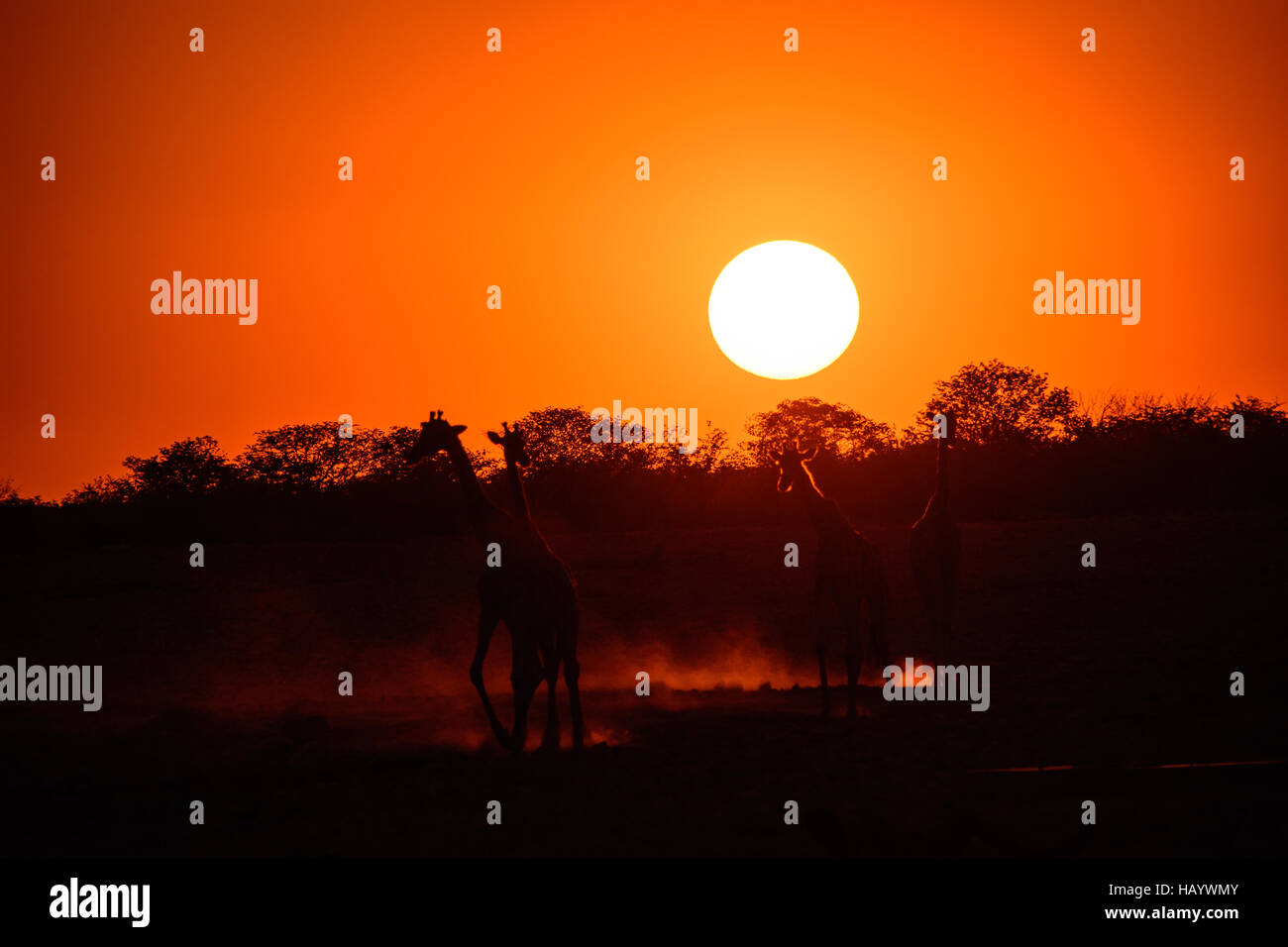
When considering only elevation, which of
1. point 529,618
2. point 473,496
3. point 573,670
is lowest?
point 573,670

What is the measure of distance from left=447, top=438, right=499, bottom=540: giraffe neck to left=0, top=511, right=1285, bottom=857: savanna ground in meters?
2.15

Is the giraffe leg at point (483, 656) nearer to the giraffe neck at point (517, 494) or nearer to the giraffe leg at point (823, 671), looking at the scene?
the giraffe neck at point (517, 494)

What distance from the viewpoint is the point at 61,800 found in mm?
10133

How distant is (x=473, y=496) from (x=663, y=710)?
3.40 meters

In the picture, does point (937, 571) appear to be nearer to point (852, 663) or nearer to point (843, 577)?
point (843, 577)

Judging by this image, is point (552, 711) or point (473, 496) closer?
point (552, 711)

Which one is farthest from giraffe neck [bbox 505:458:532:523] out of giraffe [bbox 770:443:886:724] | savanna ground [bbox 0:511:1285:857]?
giraffe [bbox 770:443:886:724]

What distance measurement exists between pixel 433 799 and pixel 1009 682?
25.8ft

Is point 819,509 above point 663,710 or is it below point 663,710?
above

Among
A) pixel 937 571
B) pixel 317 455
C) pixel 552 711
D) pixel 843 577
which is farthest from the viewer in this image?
pixel 317 455

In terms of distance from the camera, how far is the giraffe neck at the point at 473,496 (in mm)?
12461

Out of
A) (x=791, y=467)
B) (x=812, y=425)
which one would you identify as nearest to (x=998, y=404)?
(x=812, y=425)

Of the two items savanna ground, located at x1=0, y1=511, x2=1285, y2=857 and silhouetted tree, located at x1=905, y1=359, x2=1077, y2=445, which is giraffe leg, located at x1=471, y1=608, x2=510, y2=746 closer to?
savanna ground, located at x1=0, y1=511, x2=1285, y2=857

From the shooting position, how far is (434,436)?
42.1 feet
